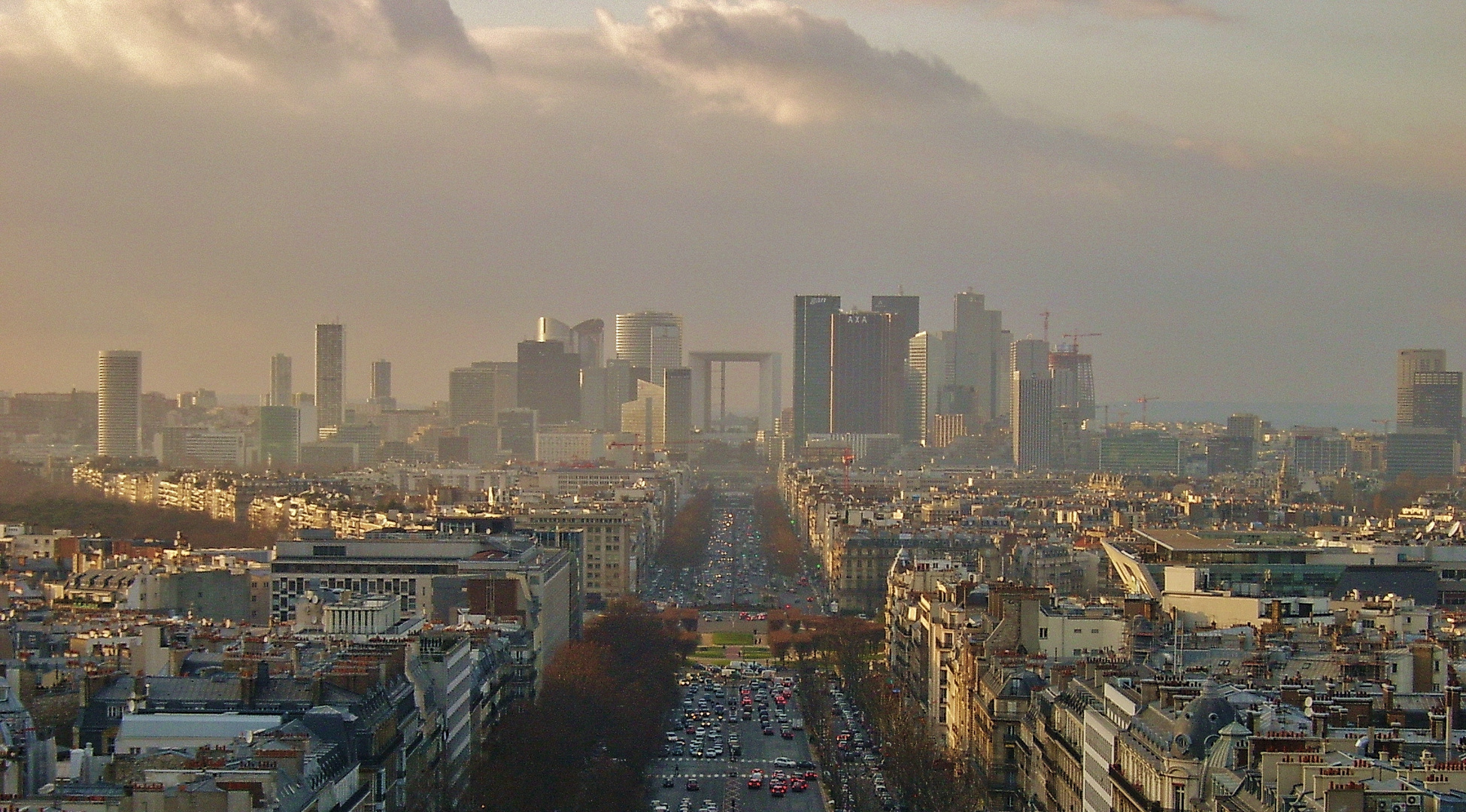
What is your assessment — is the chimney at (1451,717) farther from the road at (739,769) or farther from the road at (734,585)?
the road at (734,585)

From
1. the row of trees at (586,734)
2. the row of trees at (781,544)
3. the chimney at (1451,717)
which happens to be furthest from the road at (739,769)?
the row of trees at (781,544)

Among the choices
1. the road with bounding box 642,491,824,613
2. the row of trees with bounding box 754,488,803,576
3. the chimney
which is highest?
the chimney

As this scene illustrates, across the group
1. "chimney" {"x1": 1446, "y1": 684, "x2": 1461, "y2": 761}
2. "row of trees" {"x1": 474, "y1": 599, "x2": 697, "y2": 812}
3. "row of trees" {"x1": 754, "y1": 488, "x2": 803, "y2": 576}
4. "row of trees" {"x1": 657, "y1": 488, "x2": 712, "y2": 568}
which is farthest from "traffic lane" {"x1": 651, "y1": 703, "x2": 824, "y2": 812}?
"row of trees" {"x1": 657, "y1": 488, "x2": 712, "y2": 568}

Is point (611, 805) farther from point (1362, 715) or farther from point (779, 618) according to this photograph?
point (779, 618)

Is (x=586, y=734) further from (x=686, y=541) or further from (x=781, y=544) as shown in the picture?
(x=686, y=541)

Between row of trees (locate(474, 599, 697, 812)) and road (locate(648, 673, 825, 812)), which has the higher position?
row of trees (locate(474, 599, 697, 812))

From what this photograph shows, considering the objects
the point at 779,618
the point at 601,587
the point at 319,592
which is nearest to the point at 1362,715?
the point at 319,592

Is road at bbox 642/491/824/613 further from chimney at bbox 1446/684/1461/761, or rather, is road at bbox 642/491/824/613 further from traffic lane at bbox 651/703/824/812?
chimney at bbox 1446/684/1461/761
